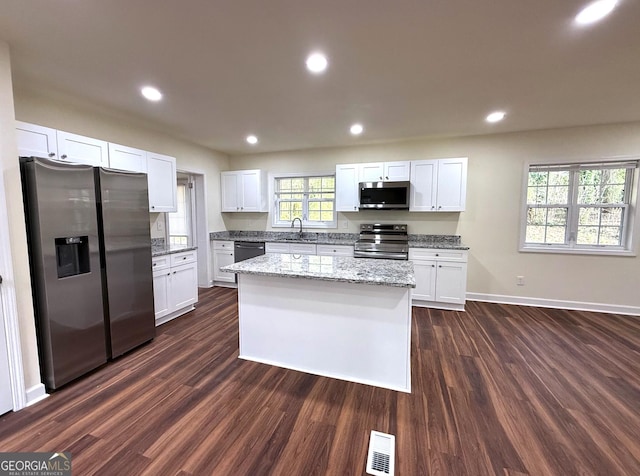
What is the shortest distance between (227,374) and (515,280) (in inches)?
166

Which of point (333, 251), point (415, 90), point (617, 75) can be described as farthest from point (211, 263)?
point (617, 75)

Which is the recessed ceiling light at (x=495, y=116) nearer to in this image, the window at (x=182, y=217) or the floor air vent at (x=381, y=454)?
the floor air vent at (x=381, y=454)

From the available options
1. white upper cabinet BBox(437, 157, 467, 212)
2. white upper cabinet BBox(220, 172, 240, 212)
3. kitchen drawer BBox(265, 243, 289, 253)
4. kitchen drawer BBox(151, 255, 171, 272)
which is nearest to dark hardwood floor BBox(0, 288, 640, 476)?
kitchen drawer BBox(151, 255, 171, 272)

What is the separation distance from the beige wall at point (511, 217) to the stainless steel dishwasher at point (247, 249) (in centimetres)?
203

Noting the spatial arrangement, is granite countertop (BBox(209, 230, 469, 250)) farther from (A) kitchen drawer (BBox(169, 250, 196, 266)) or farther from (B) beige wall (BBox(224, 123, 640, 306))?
(A) kitchen drawer (BBox(169, 250, 196, 266))

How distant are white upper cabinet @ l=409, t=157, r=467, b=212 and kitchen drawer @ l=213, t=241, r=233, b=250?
323 centimetres

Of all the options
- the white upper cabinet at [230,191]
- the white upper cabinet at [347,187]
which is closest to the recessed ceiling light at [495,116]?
the white upper cabinet at [347,187]

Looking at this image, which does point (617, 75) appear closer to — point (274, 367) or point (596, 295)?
point (596, 295)

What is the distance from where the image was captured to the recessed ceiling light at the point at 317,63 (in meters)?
2.02

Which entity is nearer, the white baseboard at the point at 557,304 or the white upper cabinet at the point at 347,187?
the white baseboard at the point at 557,304

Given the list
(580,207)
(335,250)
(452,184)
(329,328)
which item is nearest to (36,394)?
(329,328)

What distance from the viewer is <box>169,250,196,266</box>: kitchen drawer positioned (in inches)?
138

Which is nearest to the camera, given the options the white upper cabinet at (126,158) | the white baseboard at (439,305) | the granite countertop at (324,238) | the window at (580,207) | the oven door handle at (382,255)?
the white upper cabinet at (126,158)

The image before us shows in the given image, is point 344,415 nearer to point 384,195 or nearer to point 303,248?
point 303,248
